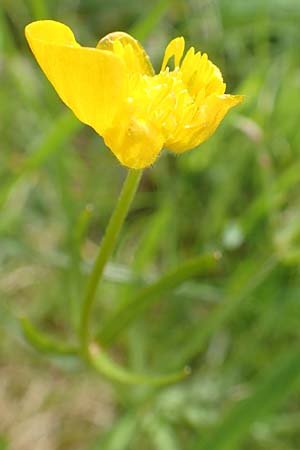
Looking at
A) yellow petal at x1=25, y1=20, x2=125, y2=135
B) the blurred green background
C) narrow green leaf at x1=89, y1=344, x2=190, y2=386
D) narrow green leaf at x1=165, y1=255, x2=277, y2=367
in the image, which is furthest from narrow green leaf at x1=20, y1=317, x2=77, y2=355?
yellow petal at x1=25, y1=20, x2=125, y2=135

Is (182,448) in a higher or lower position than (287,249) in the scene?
lower

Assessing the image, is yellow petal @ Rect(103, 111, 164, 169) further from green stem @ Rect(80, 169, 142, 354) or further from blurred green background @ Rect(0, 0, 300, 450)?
blurred green background @ Rect(0, 0, 300, 450)

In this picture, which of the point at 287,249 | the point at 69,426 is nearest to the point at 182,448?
the point at 69,426

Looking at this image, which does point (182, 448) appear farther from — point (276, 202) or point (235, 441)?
point (276, 202)

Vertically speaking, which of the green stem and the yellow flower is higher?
the yellow flower

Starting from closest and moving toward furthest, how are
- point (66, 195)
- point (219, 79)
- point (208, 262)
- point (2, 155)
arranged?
point (219, 79) < point (208, 262) < point (66, 195) < point (2, 155)

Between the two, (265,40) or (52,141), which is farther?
(265,40)

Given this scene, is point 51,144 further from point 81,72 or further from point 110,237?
point 81,72

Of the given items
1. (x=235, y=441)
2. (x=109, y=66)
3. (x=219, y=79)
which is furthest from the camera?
(x=235, y=441)
